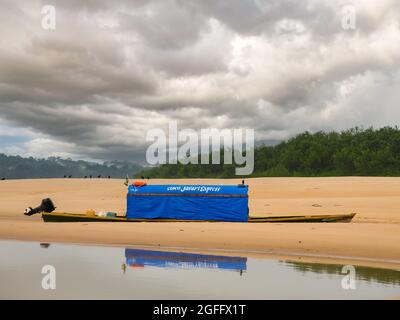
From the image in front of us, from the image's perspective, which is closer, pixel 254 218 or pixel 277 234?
pixel 277 234

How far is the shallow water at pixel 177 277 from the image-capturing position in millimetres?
10906

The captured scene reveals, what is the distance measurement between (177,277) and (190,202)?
1305cm

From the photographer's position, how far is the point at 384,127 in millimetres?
131750

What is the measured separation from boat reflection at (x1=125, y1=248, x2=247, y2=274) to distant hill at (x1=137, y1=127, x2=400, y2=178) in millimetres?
91203

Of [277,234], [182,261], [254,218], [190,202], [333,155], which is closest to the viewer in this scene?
[182,261]

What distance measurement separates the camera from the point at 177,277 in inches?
509

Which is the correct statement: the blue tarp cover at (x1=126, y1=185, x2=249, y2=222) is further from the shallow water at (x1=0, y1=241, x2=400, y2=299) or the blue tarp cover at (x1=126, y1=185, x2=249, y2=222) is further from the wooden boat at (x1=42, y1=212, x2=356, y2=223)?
the shallow water at (x1=0, y1=241, x2=400, y2=299)

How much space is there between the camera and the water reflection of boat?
1481cm

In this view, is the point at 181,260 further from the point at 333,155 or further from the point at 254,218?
the point at 333,155

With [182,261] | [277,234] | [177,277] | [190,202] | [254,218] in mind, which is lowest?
[177,277]

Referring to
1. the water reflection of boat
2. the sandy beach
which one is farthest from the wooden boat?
the water reflection of boat

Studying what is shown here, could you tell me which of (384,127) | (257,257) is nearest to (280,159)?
(384,127)

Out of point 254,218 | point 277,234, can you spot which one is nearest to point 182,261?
point 277,234

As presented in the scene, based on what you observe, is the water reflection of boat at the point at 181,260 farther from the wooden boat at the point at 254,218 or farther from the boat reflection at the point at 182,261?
the wooden boat at the point at 254,218
